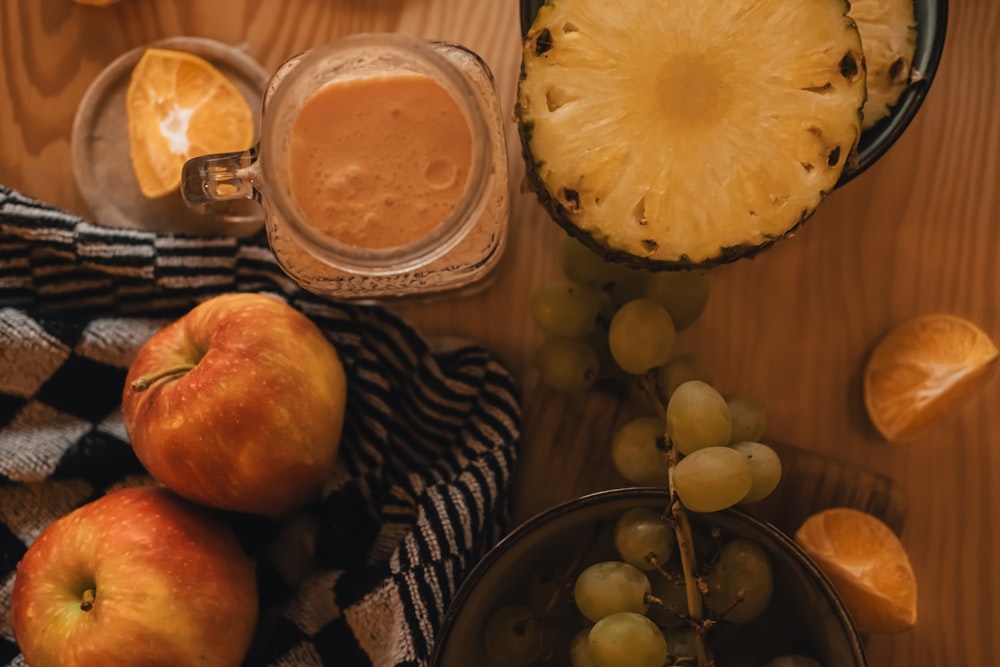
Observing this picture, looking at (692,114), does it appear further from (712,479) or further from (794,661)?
(794,661)

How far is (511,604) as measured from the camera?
593mm

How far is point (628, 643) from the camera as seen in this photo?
A: 0.49 metres

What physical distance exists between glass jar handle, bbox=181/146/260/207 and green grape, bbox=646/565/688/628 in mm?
359

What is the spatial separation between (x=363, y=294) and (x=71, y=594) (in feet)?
0.92

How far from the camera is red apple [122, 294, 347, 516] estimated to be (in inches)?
23.0

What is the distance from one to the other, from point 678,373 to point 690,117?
6.7 inches

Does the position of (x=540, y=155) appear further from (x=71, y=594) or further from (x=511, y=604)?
(x=71, y=594)

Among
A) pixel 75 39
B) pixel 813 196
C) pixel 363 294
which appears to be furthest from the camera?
pixel 75 39

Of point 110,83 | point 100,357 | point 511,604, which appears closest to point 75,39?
point 110,83

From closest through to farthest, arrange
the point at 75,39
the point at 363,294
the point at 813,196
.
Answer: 1. the point at 813,196
2. the point at 363,294
3. the point at 75,39

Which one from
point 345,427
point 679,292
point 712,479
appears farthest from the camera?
point 345,427

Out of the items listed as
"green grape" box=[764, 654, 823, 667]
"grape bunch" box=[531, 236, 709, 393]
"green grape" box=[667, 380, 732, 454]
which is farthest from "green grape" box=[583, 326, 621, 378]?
"green grape" box=[764, 654, 823, 667]

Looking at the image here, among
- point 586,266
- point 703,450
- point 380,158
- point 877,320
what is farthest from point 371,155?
point 877,320

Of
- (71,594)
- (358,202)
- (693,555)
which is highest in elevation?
(358,202)
